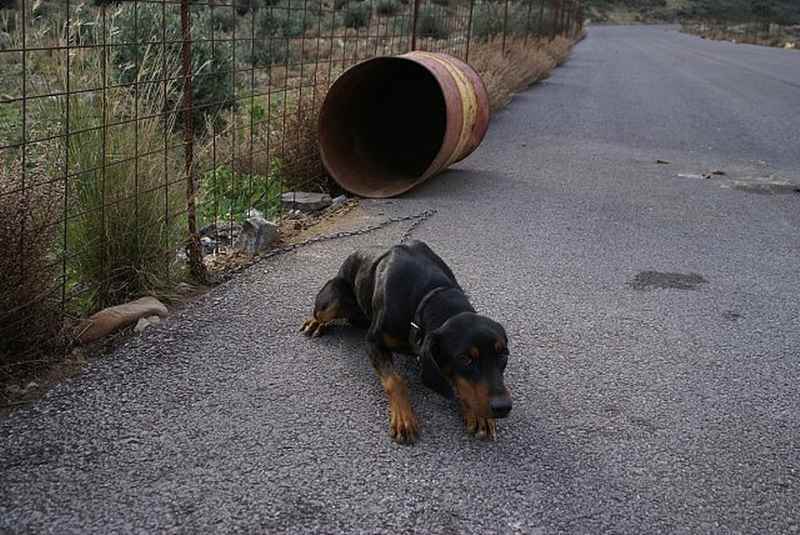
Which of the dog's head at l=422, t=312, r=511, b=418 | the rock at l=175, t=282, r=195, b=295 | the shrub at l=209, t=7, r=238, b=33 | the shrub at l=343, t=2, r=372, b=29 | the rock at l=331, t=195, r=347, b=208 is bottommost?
the rock at l=175, t=282, r=195, b=295

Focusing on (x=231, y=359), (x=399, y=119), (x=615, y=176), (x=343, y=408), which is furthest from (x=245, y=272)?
(x=615, y=176)

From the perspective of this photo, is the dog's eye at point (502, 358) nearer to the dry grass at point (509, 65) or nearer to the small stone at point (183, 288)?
the small stone at point (183, 288)

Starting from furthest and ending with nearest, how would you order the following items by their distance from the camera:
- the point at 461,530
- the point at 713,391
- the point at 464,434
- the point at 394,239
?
the point at 394,239 < the point at 713,391 < the point at 464,434 < the point at 461,530

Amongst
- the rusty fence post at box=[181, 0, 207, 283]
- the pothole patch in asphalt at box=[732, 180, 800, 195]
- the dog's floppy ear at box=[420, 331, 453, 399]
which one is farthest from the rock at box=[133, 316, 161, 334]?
the pothole patch in asphalt at box=[732, 180, 800, 195]

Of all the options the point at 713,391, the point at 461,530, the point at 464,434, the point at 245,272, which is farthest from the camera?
the point at 245,272

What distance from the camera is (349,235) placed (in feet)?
22.6

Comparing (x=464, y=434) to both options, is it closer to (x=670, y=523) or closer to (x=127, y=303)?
(x=670, y=523)

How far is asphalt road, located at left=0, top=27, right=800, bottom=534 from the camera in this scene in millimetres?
3330

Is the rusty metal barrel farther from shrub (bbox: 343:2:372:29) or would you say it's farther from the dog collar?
the dog collar

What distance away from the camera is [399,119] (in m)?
9.68

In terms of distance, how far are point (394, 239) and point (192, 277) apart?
177cm

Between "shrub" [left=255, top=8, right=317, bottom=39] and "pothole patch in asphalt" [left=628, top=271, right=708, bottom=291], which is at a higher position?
"shrub" [left=255, top=8, right=317, bottom=39]

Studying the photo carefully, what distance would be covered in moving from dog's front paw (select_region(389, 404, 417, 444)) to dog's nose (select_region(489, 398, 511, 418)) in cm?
39

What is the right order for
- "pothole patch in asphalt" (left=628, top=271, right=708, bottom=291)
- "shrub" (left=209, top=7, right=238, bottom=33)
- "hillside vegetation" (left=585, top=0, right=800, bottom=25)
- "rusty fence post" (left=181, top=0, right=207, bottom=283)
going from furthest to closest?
"hillside vegetation" (left=585, top=0, right=800, bottom=25), "shrub" (left=209, top=7, right=238, bottom=33), "pothole patch in asphalt" (left=628, top=271, right=708, bottom=291), "rusty fence post" (left=181, top=0, right=207, bottom=283)
